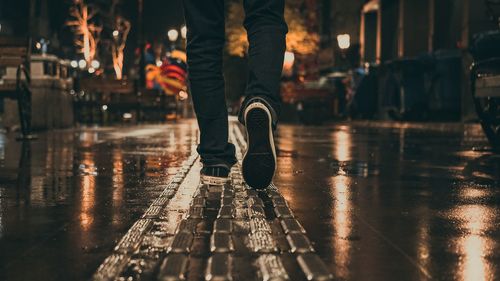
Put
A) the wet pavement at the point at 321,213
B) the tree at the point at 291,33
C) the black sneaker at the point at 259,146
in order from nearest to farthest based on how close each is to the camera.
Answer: the wet pavement at the point at 321,213
the black sneaker at the point at 259,146
the tree at the point at 291,33

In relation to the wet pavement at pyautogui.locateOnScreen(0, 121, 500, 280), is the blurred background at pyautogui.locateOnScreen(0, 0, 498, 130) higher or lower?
higher

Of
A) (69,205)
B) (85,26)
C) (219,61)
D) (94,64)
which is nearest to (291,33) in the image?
(85,26)

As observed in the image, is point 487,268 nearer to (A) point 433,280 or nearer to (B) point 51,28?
(A) point 433,280

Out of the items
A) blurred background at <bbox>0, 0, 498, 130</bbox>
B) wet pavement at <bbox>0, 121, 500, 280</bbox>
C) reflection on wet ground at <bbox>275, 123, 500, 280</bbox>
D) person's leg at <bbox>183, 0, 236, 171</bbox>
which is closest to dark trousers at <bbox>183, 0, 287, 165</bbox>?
person's leg at <bbox>183, 0, 236, 171</bbox>

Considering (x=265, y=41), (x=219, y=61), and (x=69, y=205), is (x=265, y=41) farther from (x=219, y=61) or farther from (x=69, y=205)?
(x=69, y=205)

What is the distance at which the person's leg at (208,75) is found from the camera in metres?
4.41

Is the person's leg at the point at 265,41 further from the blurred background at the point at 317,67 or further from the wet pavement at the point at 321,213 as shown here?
the blurred background at the point at 317,67

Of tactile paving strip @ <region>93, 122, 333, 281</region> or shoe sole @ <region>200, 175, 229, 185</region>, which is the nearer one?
tactile paving strip @ <region>93, 122, 333, 281</region>

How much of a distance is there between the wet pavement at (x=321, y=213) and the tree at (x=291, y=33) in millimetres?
30357

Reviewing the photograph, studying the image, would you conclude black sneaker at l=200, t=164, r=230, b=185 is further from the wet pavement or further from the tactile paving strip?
the tactile paving strip

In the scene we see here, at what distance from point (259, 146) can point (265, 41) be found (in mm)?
632

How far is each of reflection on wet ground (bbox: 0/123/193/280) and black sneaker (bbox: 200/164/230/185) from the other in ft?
0.87

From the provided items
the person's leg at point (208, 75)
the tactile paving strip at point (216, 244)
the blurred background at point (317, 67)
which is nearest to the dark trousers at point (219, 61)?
the person's leg at point (208, 75)

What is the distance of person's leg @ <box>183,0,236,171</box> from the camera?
4.41 meters
